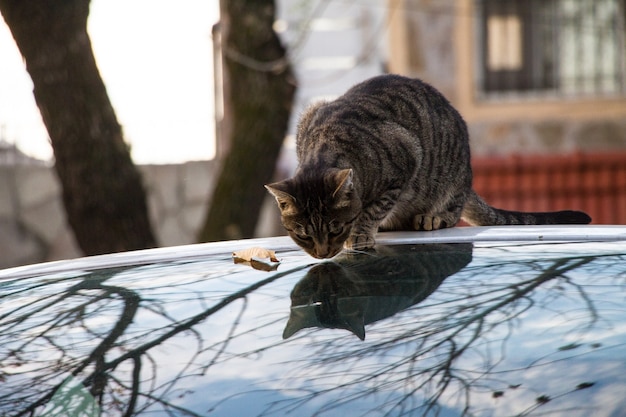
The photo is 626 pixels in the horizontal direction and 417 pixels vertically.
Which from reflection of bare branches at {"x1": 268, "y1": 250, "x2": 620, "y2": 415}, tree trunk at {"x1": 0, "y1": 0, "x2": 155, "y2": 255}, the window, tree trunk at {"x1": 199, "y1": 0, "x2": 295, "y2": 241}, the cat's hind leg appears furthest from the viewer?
the window

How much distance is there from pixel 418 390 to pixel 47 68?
4.60m

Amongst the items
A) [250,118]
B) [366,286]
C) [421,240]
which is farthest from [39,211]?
[366,286]

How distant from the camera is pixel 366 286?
1.75 metres

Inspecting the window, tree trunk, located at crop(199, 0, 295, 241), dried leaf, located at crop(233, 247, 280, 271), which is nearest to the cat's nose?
dried leaf, located at crop(233, 247, 280, 271)

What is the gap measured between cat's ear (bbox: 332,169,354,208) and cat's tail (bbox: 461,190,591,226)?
0.69m

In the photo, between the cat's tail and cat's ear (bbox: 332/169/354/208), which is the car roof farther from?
the cat's tail

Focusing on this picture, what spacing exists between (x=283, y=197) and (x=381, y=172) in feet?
1.74

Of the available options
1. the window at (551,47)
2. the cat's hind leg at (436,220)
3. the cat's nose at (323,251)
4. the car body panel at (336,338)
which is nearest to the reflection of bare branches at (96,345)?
the car body panel at (336,338)

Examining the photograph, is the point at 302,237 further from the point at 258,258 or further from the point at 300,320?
the point at 300,320

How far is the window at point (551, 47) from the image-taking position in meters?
11.0

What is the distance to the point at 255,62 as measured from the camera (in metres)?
6.25

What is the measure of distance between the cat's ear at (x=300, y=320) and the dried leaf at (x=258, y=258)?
27 centimetres

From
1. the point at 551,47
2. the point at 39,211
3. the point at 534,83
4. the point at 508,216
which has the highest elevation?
the point at 551,47

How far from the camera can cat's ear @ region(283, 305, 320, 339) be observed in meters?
1.57
